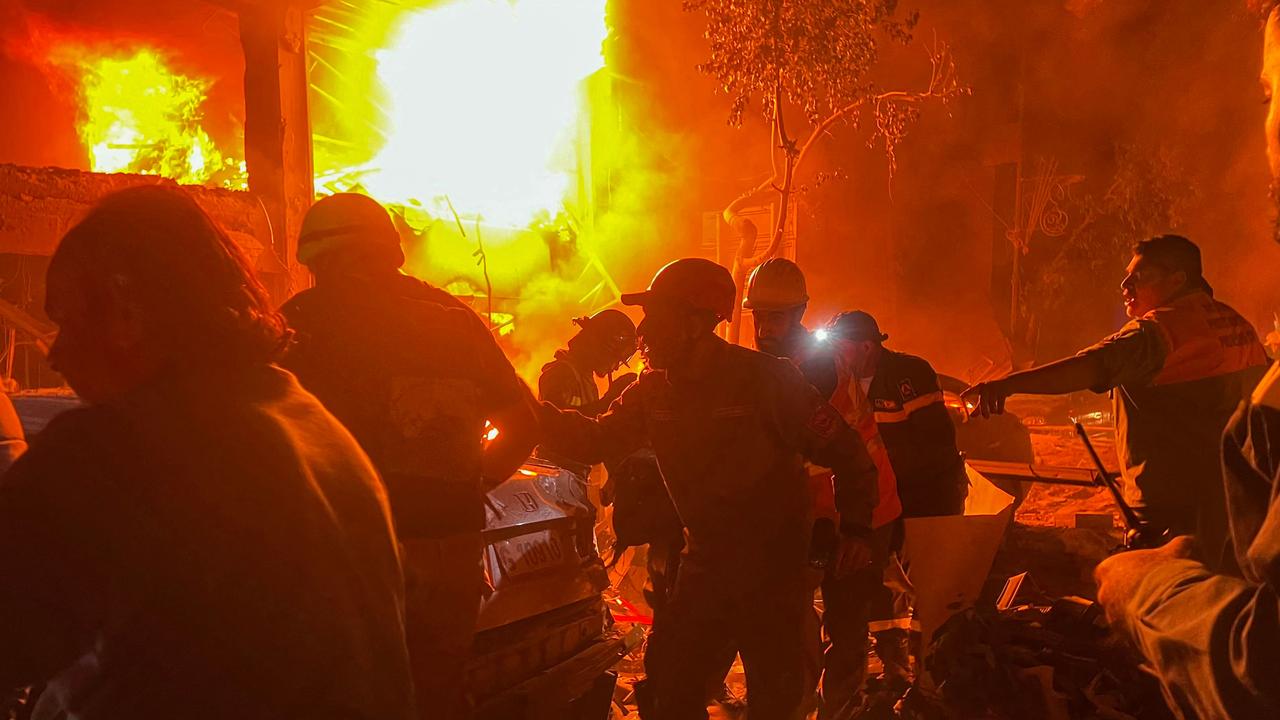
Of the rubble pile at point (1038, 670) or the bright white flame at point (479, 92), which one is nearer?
the rubble pile at point (1038, 670)

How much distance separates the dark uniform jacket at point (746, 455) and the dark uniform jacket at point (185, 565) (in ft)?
7.76

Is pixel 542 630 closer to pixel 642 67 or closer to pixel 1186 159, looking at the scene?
pixel 642 67

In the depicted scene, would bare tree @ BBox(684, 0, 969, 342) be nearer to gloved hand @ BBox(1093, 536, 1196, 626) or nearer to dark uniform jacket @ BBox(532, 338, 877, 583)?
dark uniform jacket @ BBox(532, 338, 877, 583)

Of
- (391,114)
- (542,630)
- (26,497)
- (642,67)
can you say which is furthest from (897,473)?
(642,67)

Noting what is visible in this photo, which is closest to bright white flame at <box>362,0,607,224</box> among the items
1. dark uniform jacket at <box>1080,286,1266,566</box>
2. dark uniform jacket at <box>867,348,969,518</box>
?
dark uniform jacket at <box>867,348,969,518</box>

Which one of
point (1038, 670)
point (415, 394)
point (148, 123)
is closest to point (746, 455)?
point (1038, 670)

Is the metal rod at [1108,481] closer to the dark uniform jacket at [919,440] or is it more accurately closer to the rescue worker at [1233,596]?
the rescue worker at [1233,596]

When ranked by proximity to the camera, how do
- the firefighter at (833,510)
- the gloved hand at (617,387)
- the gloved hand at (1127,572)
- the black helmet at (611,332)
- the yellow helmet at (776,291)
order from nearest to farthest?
the gloved hand at (1127,572) < the firefighter at (833,510) < the yellow helmet at (776,291) < the gloved hand at (617,387) < the black helmet at (611,332)

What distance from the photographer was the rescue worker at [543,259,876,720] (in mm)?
3941

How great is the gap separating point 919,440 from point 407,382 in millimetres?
3666

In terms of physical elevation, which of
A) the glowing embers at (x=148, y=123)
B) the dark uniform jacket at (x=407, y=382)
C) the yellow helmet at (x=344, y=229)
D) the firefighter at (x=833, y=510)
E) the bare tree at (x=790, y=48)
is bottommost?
the firefighter at (x=833, y=510)

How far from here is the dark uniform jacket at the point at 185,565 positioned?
1486 millimetres

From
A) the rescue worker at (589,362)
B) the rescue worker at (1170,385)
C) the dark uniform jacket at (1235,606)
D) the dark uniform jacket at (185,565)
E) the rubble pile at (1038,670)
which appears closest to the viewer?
the dark uniform jacket at (1235,606)

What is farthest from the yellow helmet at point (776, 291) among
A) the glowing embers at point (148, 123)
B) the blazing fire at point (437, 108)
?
the glowing embers at point (148, 123)
